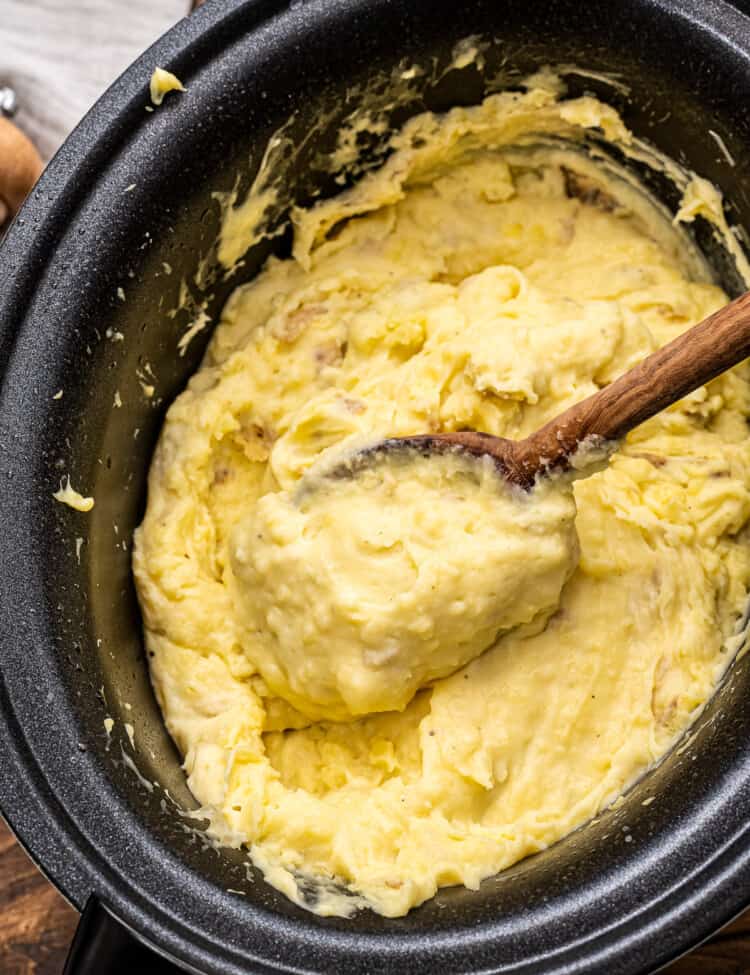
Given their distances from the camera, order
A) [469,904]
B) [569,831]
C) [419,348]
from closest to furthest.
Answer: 1. [469,904]
2. [569,831]
3. [419,348]

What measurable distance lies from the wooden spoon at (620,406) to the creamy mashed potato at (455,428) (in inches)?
4.6

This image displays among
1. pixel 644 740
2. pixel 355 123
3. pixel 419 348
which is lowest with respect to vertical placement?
pixel 644 740

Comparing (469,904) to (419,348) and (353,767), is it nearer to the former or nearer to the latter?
(353,767)

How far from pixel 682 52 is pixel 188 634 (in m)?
1.08

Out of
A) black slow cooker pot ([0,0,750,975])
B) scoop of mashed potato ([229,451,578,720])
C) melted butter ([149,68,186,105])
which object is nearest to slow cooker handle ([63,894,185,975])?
black slow cooker pot ([0,0,750,975])

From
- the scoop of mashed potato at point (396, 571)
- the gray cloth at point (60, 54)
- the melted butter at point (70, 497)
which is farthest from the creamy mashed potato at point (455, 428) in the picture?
the gray cloth at point (60, 54)

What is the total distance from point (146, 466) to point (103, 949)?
0.71 metres

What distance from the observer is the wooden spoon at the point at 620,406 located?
1211 millimetres

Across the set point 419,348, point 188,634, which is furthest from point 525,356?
point 188,634

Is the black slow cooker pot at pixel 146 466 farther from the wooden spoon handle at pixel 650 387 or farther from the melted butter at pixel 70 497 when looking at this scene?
the wooden spoon handle at pixel 650 387

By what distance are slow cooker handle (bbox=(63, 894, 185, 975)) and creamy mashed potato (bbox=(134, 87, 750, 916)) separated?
20 cm

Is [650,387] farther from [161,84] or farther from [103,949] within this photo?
[103,949]

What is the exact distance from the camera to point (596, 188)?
1.69 meters

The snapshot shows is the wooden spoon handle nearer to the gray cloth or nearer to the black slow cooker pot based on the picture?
the black slow cooker pot
